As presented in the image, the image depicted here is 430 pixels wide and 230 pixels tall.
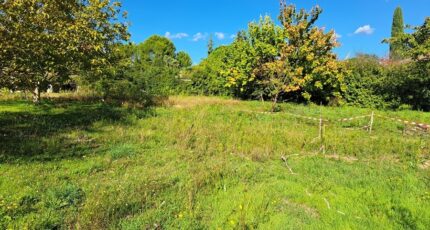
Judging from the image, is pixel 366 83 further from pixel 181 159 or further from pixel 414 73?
pixel 181 159

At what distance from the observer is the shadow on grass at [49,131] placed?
7.26 metres

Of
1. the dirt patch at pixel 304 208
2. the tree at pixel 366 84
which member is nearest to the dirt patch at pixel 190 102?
the tree at pixel 366 84

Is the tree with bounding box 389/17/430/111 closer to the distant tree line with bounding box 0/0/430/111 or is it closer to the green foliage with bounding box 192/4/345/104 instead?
the distant tree line with bounding box 0/0/430/111

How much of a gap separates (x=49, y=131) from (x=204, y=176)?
5.49 meters

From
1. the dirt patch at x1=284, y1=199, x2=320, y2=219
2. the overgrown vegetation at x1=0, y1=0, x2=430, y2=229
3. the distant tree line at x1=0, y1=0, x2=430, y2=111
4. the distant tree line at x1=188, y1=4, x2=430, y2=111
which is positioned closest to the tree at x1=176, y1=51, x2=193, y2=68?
the distant tree line at x1=0, y1=0, x2=430, y2=111

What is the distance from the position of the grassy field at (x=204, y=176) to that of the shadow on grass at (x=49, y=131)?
0.04 m

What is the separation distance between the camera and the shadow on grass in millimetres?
7258

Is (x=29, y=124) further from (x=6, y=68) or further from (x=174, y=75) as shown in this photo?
(x=174, y=75)

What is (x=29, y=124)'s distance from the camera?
33.5 ft

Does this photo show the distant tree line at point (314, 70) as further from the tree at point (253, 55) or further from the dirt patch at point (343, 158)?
the dirt patch at point (343, 158)

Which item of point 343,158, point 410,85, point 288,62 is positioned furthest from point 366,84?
point 343,158

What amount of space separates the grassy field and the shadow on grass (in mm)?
37

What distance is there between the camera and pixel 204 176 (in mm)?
Result: 6035

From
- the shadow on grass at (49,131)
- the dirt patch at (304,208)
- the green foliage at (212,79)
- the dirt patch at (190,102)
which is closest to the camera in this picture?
the dirt patch at (304,208)
